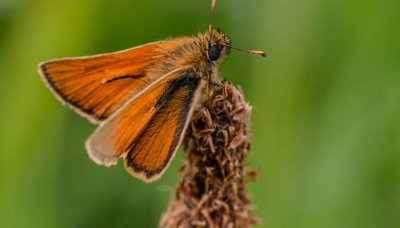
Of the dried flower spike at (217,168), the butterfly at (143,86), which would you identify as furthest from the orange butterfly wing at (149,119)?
the dried flower spike at (217,168)

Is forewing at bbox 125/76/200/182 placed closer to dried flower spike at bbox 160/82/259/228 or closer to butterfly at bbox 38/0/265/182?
butterfly at bbox 38/0/265/182

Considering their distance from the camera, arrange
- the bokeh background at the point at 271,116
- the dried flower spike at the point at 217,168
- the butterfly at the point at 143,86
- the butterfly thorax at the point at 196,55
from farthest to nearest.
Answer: the bokeh background at the point at 271,116 → the butterfly thorax at the point at 196,55 → the butterfly at the point at 143,86 → the dried flower spike at the point at 217,168

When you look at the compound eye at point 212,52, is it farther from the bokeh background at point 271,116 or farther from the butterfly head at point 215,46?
the bokeh background at point 271,116

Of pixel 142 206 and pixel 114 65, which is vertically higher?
pixel 114 65

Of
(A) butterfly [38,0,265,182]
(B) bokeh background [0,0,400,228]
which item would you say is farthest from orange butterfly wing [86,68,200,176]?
(B) bokeh background [0,0,400,228]

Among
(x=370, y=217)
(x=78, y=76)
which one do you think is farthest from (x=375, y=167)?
(x=78, y=76)

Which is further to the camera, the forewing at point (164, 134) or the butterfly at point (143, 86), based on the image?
the butterfly at point (143, 86)

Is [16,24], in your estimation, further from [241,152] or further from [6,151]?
[241,152]
